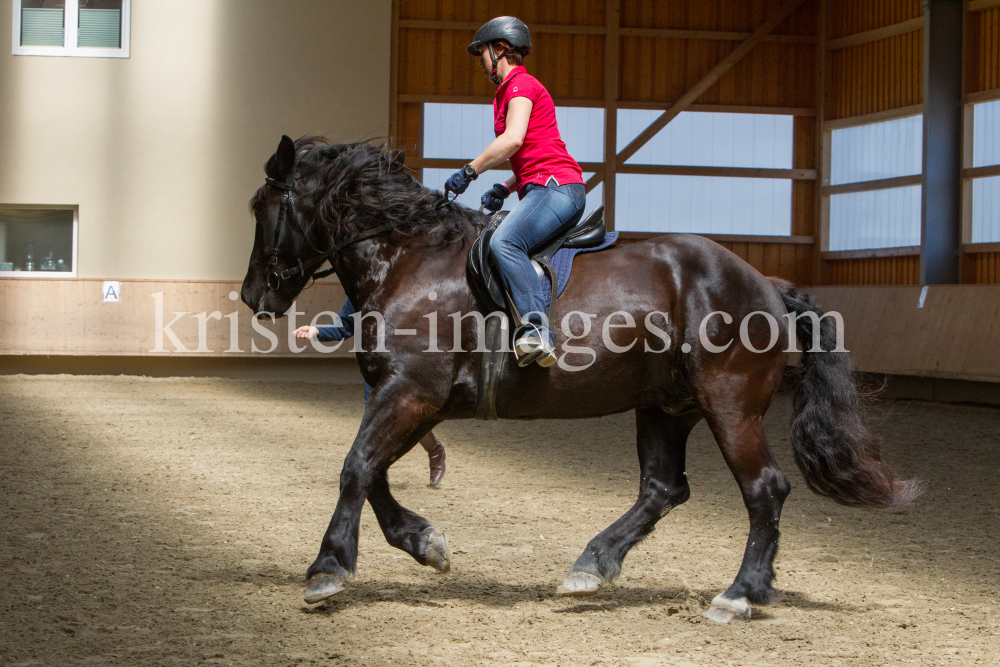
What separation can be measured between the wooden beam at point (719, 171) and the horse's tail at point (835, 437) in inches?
499

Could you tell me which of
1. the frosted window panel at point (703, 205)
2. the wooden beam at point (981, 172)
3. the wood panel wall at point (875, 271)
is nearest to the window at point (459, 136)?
the frosted window panel at point (703, 205)

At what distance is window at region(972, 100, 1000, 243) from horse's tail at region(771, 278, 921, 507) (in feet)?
38.2

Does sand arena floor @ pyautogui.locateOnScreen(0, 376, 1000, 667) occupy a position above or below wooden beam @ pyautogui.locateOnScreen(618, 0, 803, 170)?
below

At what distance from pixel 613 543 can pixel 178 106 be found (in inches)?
502

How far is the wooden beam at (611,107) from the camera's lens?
16500 millimetres

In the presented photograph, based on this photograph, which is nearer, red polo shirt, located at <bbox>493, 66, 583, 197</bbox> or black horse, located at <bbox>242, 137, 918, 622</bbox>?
black horse, located at <bbox>242, 137, 918, 622</bbox>

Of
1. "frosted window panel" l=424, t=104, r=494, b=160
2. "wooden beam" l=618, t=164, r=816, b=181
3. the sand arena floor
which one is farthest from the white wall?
the sand arena floor

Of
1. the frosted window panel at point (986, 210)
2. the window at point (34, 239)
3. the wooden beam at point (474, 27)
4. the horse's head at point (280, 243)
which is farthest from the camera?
the wooden beam at point (474, 27)

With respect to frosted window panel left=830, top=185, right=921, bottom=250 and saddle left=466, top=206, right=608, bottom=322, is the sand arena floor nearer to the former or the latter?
saddle left=466, top=206, right=608, bottom=322

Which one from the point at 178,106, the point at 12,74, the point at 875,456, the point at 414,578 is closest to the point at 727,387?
the point at 875,456

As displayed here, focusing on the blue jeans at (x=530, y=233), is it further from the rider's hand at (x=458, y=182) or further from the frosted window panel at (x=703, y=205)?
the frosted window panel at (x=703, y=205)

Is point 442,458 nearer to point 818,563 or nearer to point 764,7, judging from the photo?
point 818,563

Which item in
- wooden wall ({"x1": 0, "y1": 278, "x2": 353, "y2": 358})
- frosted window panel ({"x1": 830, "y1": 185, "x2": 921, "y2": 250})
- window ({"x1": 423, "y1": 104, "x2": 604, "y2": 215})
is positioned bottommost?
wooden wall ({"x1": 0, "y1": 278, "x2": 353, "y2": 358})

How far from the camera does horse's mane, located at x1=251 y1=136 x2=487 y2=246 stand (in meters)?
4.12
